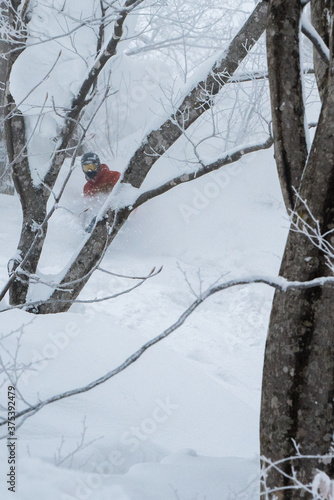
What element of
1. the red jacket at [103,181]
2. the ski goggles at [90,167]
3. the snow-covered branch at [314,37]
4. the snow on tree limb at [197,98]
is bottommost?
the snow-covered branch at [314,37]

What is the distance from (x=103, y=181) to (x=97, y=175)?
152mm

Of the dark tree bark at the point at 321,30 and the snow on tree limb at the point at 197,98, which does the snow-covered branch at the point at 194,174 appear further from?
the dark tree bark at the point at 321,30

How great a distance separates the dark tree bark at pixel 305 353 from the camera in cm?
191

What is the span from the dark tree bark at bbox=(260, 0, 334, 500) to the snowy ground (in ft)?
1.35

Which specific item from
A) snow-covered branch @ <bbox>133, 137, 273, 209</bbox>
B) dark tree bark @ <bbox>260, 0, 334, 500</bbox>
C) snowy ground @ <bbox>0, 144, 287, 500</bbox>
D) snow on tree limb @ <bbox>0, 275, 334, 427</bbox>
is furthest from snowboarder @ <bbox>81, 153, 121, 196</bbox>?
snow on tree limb @ <bbox>0, 275, 334, 427</bbox>

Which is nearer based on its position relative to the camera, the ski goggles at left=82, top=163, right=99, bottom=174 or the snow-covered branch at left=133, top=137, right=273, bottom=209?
the snow-covered branch at left=133, top=137, right=273, bottom=209

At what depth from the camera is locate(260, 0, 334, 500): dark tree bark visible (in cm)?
191

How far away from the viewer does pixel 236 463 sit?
Result: 2.71 m

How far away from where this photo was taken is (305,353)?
6.37 ft

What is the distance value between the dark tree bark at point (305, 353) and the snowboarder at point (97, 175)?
6448 millimetres

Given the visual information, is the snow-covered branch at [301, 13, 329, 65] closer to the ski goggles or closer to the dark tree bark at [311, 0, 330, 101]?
the dark tree bark at [311, 0, 330, 101]

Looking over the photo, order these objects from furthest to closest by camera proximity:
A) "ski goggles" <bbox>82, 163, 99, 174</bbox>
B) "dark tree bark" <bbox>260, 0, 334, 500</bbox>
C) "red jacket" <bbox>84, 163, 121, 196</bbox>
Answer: "red jacket" <bbox>84, 163, 121, 196</bbox>, "ski goggles" <bbox>82, 163, 99, 174</bbox>, "dark tree bark" <bbox>260, 0, 334, 500</bbox>

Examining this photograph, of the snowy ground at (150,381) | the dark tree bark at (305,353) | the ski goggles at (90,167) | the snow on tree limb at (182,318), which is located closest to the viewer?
the snow on tree limb at (182,318)

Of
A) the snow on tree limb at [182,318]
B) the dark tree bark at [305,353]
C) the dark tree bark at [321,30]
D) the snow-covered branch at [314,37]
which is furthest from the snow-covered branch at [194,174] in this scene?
the snow on tree limb at [182,318]
